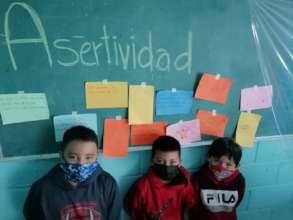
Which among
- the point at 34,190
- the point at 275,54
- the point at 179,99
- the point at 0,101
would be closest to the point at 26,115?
the point at 0,101

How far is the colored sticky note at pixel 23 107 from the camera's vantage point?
1.23 meters

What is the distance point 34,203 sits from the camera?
4.19 ft

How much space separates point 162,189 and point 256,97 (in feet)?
1.92

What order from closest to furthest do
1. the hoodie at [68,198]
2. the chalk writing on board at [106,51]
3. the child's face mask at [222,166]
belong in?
the chalk writing on board at [106,51], the hoodie at [68,198], the child's face mask at [222,166]

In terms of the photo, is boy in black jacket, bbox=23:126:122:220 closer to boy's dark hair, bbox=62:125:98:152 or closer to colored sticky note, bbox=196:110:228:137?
boy's dark hair, bbox=62:125:98:152

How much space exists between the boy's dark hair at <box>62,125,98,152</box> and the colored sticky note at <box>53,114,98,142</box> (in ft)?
0.13

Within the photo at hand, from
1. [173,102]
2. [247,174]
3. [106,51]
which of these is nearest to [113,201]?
[173,102]

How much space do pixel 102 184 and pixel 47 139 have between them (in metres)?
0.29

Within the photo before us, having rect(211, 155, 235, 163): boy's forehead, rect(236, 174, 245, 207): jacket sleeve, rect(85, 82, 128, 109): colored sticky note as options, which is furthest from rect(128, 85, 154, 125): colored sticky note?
rect(236, 174, 245, 207): jacket sleeve

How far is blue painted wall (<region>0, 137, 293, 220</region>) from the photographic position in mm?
1367

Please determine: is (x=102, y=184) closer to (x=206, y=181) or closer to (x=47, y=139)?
(x=47, y=139)

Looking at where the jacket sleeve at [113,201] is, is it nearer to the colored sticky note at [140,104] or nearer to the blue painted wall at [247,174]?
the blue painted wall at [247,174]

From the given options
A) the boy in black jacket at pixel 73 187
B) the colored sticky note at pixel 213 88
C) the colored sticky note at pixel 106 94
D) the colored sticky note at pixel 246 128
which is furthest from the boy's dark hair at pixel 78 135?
the colored sticky note at pixel 246 128

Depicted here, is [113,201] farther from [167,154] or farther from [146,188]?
[167,154]
